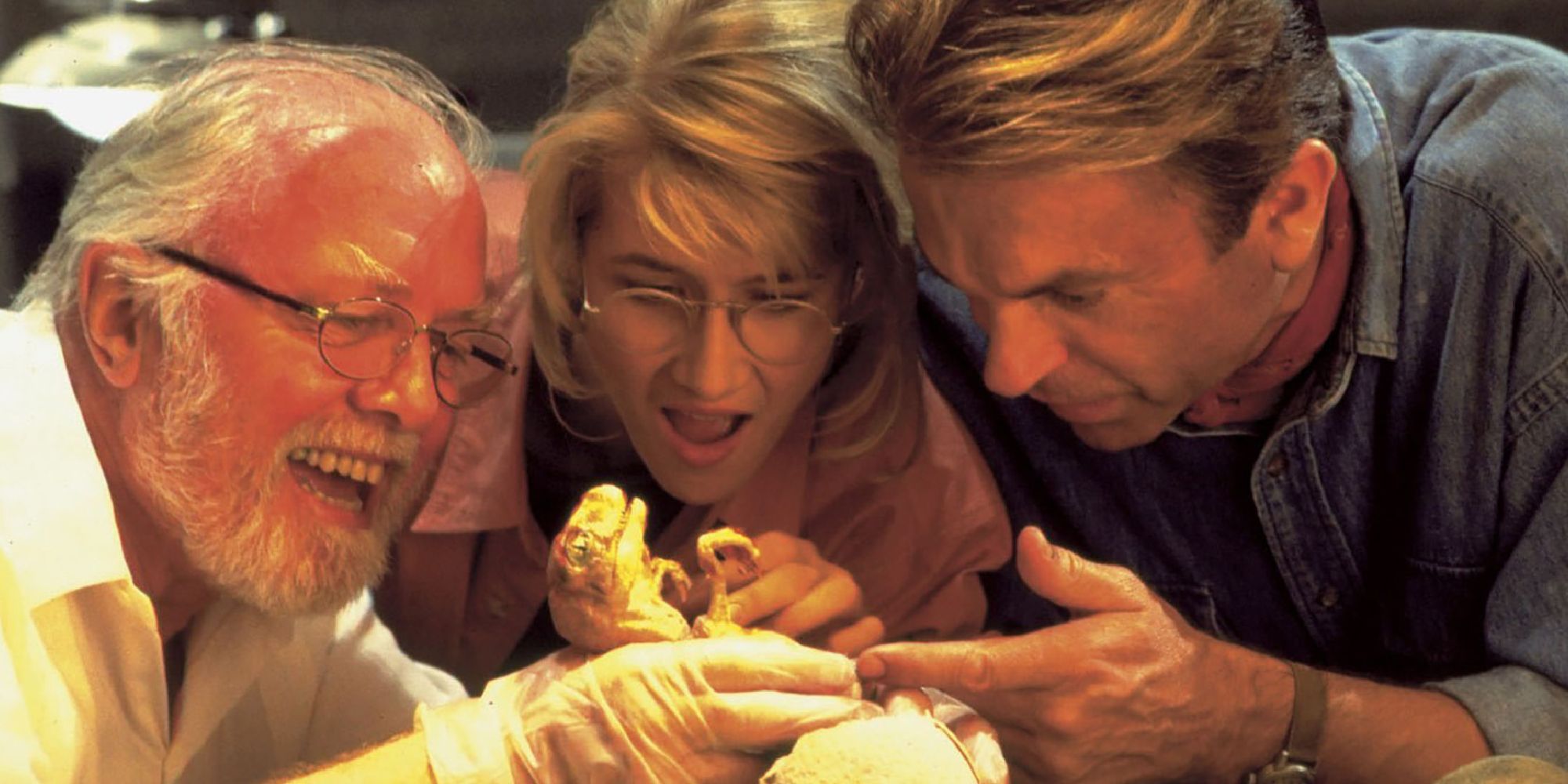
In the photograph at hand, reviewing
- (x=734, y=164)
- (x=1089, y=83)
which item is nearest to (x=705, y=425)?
(x=734, y=164)

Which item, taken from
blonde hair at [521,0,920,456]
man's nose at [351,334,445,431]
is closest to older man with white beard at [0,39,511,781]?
man's nose at [351,334,445,431]

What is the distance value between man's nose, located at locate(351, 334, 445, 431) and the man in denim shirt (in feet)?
1.69

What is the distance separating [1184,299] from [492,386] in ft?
2.49

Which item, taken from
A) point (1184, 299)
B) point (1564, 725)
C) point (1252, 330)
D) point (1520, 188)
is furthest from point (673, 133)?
point (1564, 725)

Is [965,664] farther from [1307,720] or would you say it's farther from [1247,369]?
[1247,369]

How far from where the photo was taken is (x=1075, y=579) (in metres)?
1.51

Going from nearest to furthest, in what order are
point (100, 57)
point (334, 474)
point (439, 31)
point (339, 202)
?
point (339, 202) < point (334, 474) < point (100, 57) < point (439, 31)

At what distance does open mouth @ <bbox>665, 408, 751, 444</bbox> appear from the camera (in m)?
1.76

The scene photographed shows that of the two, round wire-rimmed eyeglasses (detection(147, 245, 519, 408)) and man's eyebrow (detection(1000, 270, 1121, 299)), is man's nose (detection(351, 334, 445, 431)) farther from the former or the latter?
man's eyebrow (detection(1000, 270, 1121, 299))

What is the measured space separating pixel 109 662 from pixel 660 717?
58cm

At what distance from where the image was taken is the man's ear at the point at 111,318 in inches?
62.5

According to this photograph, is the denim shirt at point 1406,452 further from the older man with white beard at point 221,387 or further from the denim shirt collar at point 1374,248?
the older man with white beard at point 221,387

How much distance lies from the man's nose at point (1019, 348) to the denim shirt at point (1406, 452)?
0.32 metres

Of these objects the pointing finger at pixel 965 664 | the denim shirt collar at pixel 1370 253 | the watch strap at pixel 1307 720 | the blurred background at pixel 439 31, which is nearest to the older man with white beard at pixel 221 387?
the pointing finger at pixel 965 664
